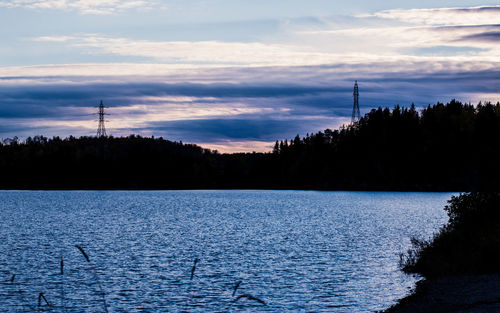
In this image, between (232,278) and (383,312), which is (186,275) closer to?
(232,278)

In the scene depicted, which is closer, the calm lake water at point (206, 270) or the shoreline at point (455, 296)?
the shoreline at point (455, 296)

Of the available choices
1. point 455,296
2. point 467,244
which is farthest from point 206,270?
point 455,296

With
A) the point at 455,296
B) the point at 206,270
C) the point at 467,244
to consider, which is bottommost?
the point at 206,270

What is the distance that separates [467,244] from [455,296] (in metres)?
9.18

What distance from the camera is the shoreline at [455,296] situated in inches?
890

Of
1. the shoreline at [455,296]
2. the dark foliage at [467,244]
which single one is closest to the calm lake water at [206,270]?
the shoreline at [455,296]

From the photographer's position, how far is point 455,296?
2533cm

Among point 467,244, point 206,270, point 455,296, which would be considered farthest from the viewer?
point 206,270

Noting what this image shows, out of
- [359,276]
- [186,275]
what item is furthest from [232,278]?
[359,276]

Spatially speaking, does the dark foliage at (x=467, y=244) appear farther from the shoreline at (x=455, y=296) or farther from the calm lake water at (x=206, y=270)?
the calm lake water at (x=206, y=270)

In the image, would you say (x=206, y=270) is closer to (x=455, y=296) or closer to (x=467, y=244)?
(x=467, y=244)

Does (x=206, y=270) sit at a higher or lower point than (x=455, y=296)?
lower

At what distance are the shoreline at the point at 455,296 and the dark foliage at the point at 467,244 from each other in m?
1.57

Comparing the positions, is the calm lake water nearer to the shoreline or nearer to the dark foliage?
the shoreline
